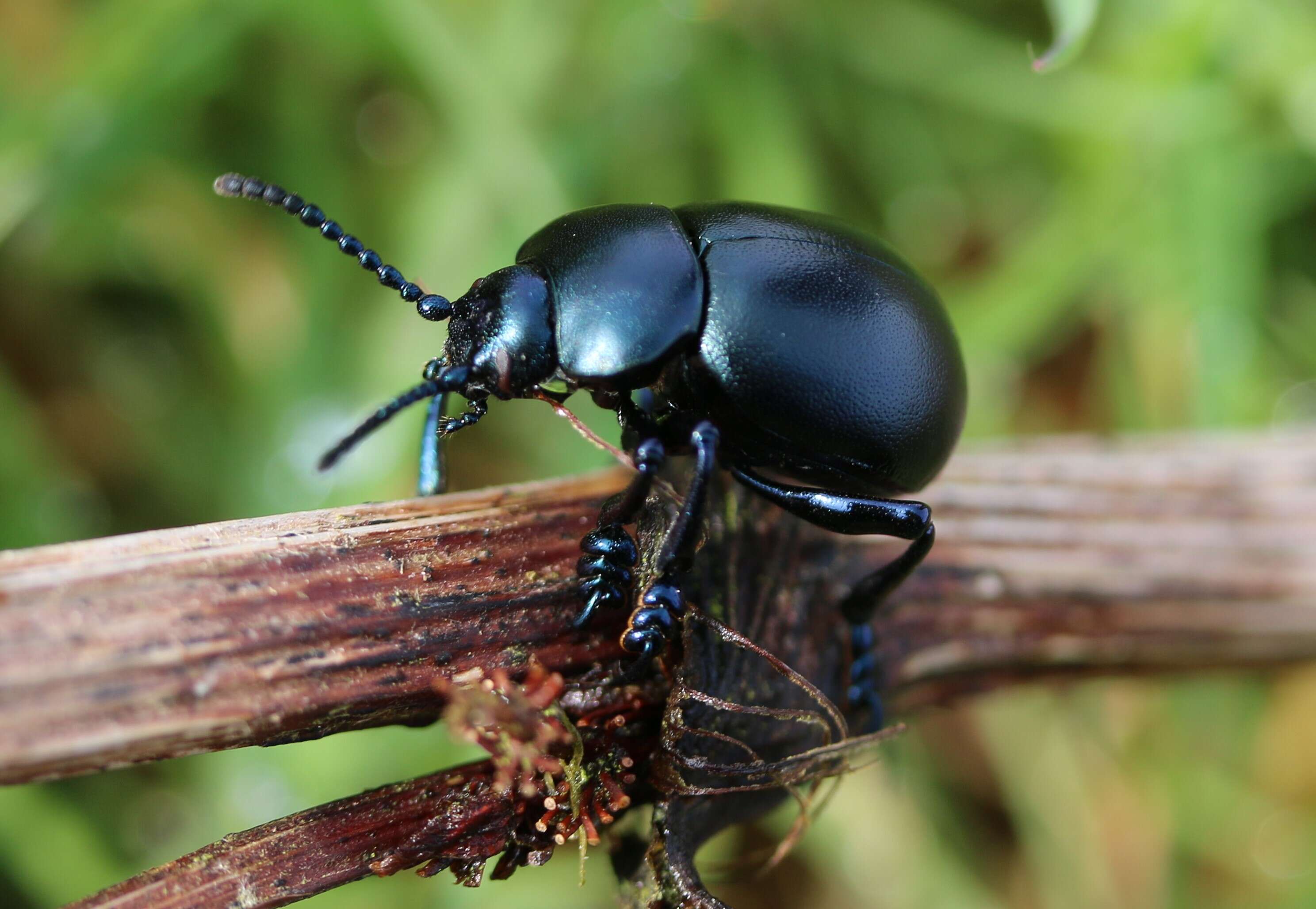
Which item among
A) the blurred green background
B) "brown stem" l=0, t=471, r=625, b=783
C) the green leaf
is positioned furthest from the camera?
the blurred green background

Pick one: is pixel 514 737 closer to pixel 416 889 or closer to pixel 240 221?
pixel 416 889

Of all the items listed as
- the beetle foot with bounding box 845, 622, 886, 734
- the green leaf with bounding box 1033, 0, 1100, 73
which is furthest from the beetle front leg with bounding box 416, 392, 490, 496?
the green leaf with bounding box 1033, 0, 1100, 73

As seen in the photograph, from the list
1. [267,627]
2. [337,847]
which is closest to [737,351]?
[267,627]

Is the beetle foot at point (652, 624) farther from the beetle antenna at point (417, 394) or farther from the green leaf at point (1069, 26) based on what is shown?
the green leaf at point (1069, 26)

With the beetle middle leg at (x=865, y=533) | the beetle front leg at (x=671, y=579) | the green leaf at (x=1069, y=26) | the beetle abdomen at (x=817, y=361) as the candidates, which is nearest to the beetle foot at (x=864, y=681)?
the beetle middle leg at (x=865, y=533)

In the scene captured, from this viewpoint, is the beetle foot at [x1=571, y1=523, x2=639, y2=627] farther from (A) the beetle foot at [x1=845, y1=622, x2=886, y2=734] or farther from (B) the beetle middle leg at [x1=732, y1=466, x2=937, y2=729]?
(A) the beetle foot at [x1=845, y1=622, x2=886, y2=734]

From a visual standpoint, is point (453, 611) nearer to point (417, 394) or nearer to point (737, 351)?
point (417, 394)
